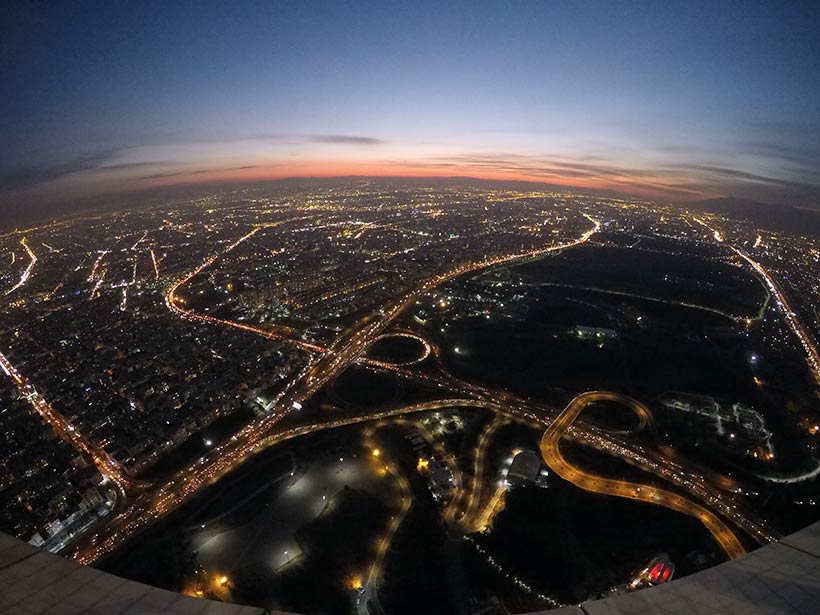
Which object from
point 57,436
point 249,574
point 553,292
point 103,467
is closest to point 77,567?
point 249,574

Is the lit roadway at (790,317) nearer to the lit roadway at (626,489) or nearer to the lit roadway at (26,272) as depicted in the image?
the lit roadway at (626,489)

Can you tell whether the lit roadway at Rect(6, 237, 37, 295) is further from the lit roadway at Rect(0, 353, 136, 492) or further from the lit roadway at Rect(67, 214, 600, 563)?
the lit roadway at Rect(0, 353, 136, 492)

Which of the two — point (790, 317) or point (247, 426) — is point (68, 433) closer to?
point (247, 426)

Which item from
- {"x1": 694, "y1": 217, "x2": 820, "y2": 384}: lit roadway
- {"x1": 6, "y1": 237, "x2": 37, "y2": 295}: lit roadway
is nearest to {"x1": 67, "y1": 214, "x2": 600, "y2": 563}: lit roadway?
{"x1": 6, "y1": 237, "x2": 37, "y2": 295}: lit roadway

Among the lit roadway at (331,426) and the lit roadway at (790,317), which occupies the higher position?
the lit roadway at (790,317)

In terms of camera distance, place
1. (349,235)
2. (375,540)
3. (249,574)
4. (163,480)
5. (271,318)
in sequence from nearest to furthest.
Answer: (249,574)
(375,540)
(163,480)
(271,318)
(349,235)

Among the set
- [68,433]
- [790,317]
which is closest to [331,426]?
[68,433]

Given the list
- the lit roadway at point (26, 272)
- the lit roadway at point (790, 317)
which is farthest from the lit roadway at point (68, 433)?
the lit roadway at point (790, 317)

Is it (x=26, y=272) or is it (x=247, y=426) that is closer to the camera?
(x=247, y=426)

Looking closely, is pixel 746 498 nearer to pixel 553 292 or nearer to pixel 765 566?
pixel 765 566
